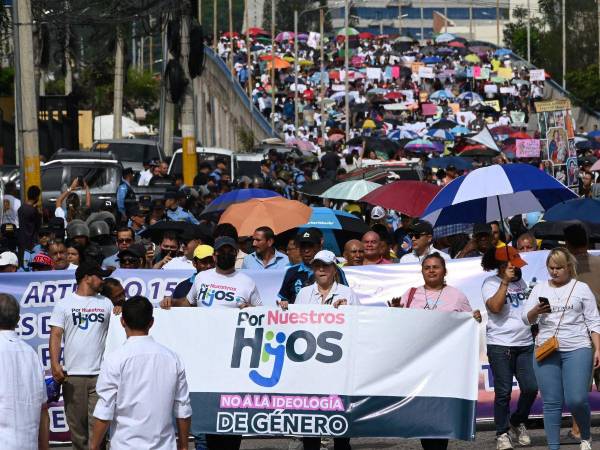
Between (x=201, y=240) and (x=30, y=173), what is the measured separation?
7996 millimetres

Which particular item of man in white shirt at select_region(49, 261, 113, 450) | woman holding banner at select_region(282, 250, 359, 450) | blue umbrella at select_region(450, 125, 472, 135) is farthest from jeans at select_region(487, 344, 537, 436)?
blue umbrella at select_region(450, 125, 472, 135)

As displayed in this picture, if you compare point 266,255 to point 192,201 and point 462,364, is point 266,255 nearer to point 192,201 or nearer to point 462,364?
point 462,364

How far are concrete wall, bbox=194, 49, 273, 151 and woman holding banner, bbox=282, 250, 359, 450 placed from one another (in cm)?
5991

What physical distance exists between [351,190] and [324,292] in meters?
10.2

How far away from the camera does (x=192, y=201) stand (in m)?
20.7

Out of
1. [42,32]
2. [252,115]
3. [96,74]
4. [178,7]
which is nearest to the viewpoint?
[178,7]

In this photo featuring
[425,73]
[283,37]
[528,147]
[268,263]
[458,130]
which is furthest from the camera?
[283,37]

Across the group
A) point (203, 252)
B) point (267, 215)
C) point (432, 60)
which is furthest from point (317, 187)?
point (432, 60)

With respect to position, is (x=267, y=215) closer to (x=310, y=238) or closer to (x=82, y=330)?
(x=310, y=238)

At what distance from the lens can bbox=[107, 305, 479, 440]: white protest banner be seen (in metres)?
10.4

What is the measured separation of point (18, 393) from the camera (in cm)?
771

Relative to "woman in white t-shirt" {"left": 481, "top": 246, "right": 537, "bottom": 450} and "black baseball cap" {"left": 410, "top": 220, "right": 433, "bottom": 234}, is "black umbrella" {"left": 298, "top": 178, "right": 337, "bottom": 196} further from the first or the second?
"woman in white t-shirt" {"left": 481, "top": 246, "right": 537, "bottom": 450}

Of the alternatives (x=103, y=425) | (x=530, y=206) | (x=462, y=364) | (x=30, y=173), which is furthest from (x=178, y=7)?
(x=103, y=425)

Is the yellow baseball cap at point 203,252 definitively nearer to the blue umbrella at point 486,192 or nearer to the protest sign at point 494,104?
the blue umbrella at point 486,192
